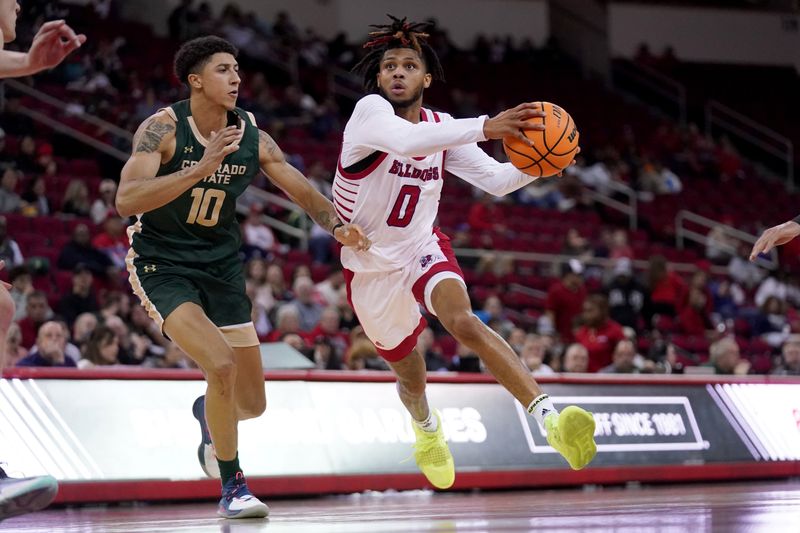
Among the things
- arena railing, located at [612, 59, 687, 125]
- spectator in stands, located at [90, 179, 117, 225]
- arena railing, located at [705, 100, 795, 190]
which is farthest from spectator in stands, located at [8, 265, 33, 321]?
arena railing, located at [705, 100, 795, 190]

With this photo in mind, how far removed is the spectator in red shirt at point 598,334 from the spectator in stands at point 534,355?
34.8 inches

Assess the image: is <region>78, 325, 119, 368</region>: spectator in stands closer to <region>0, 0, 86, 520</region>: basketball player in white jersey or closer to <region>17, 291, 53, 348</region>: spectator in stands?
<region>17, 291, 53, 348</region>: spectator in stands

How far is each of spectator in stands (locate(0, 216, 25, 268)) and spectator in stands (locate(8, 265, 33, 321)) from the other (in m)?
0.36

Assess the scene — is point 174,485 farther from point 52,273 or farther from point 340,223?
point 52,273

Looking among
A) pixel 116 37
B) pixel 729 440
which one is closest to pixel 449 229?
pixel 116 37

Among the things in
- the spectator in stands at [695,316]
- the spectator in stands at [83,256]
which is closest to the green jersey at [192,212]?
the spectator in stands at [83,256]

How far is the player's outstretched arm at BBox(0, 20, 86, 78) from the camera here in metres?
4.59

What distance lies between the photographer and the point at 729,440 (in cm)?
1052

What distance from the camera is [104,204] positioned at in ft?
44.4

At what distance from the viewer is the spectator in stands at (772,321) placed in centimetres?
1664

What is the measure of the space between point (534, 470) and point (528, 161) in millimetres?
3923

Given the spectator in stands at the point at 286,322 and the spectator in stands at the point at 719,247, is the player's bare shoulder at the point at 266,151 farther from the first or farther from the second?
the spectator in stands at the point at 719,247

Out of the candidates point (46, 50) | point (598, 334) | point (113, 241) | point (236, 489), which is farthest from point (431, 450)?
point (113, 241)

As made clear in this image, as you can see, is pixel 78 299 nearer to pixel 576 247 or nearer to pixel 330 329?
pixel 330 329
